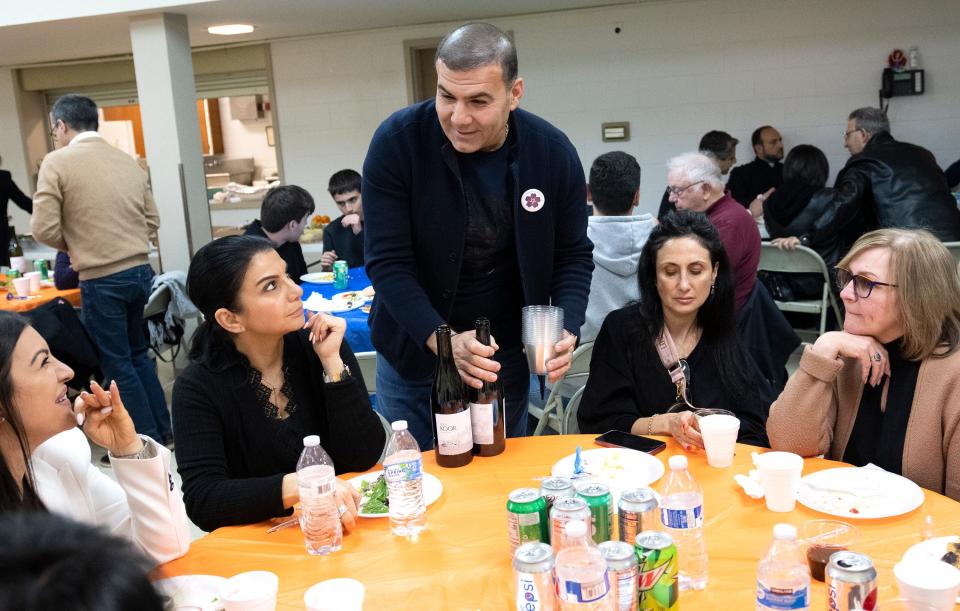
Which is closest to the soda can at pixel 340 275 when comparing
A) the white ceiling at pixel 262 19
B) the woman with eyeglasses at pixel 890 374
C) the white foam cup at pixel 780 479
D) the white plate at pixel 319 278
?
the white plate at pixel 319 278

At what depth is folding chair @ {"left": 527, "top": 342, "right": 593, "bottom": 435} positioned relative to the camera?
3.06 metres

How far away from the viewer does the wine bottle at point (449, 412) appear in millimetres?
1960

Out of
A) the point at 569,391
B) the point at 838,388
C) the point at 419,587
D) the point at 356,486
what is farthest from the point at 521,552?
the point at 569,391

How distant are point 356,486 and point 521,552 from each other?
0.74 meters

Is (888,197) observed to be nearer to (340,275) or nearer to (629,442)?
(340,275)

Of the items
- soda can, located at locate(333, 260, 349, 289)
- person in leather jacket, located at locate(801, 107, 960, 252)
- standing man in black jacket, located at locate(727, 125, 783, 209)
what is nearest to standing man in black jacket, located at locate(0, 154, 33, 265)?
soda can, located at locate(333, 260, 349, 289)

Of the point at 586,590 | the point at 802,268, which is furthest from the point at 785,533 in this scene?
the point at 802,268

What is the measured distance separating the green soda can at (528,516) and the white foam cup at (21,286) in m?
4.44

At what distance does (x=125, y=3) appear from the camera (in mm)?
5504

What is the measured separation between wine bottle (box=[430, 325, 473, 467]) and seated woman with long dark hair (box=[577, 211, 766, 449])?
53 centimetres

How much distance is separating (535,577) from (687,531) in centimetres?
34

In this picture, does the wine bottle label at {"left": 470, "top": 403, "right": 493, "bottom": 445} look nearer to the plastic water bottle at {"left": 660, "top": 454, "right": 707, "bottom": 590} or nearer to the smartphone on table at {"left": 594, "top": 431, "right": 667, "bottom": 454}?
the smartphone on table at {"left": 594, "top": 431, "right": 667, "bottom": 454}

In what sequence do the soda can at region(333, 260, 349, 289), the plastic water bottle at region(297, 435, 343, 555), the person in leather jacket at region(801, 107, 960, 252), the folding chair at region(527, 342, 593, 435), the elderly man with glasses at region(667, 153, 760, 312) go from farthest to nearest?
the person in leather jacket at region(801, 107, 960, 252) < the soda can at region(333, 260, 349, 289) < the elderly man with glasses at region(667, 153, 760, 312) < the folding chair at region(527, 342, 593, 435) < the plastic water bottle at region(297, 435, 343, 555)

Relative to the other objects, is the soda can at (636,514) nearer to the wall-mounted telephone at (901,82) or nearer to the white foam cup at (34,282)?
the white foam cup at (34,282)
